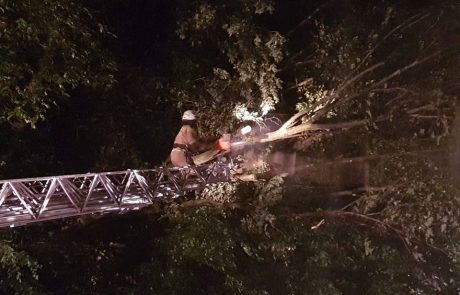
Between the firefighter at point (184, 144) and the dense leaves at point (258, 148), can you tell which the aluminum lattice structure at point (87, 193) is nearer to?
the firefighter at point (184, 144)

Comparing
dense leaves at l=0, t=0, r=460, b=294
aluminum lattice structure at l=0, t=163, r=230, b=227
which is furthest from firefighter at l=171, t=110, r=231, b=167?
dense leaves at l=0, t=0, r=460, b=294

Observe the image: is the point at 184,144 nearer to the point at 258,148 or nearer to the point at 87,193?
the point at 87,193

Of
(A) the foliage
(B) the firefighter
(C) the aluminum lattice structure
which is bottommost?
(C) the aluminum lattice structure

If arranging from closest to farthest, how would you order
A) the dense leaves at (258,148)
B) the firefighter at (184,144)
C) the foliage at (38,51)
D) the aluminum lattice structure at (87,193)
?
the aluminum lattice structure at (87,193) → the foliage at (38,51) → the firefighter at (184,144) → the dense leaves at (258,148)

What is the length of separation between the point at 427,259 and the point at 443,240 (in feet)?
2.27

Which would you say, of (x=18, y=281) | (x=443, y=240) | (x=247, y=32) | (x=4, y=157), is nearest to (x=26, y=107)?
(x=4, y=157)

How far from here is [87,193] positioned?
5109 millimetres

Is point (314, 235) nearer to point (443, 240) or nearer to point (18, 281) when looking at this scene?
point (443, 240)

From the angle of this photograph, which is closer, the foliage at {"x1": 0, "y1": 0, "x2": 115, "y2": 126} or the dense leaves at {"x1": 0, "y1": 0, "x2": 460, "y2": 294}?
the foliage at {"x1": 0, "y1": 0, "x2": 115, "y2": 126}

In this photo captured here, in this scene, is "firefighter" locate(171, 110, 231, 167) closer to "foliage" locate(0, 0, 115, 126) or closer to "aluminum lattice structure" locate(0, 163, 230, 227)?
"aluminum lattice structure" locate(0, 163, 230, 227)

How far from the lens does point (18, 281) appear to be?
6348mm

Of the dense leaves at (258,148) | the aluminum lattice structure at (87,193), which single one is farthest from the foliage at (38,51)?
the dense leaves at (258,148)

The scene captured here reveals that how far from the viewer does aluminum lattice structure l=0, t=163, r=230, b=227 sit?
4562 millimetres

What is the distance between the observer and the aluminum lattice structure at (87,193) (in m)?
4.56
